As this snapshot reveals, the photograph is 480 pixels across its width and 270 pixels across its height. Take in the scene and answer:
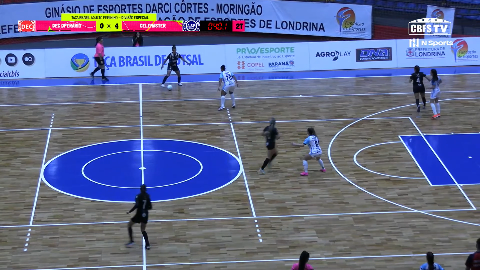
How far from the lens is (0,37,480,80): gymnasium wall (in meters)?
30.5

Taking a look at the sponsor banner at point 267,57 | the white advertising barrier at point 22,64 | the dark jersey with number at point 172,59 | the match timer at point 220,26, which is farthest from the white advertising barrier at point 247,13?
the dark jersey with number at point 172,59

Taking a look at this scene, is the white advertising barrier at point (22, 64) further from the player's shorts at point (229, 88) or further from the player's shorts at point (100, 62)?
the player's shorts at point (229, 88)

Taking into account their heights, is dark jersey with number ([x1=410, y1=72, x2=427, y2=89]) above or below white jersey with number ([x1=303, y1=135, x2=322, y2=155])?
above

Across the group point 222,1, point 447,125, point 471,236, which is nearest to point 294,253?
point 471,236

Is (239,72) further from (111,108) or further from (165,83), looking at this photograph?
(111,108)

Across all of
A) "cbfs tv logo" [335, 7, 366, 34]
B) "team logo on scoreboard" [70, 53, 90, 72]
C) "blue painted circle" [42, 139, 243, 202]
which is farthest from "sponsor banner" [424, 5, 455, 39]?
"blue painted circle" [42, 139, 243, 202]

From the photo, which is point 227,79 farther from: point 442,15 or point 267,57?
point 442,15

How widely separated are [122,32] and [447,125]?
19.6m

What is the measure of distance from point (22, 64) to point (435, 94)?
16.6 metres

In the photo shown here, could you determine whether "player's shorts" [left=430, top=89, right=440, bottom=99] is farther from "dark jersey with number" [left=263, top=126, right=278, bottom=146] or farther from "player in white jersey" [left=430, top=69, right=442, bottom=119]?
"dark jersey with number" [left=263, top=126, right=278, bottom=146]

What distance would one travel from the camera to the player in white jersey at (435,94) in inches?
1008

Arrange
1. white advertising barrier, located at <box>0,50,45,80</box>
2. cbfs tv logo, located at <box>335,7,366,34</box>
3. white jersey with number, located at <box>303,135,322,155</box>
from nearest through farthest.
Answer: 1. white jersey with number, located at <box>303,135,322,155</box>
2. white advertising barrier, located at <box>0,50,45,80</box>
3. cbfs tv logo, located at <box>335,7,366,34</box>

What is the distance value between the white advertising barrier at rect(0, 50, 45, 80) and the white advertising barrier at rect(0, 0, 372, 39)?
729 cm

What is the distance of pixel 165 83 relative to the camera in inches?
1188
